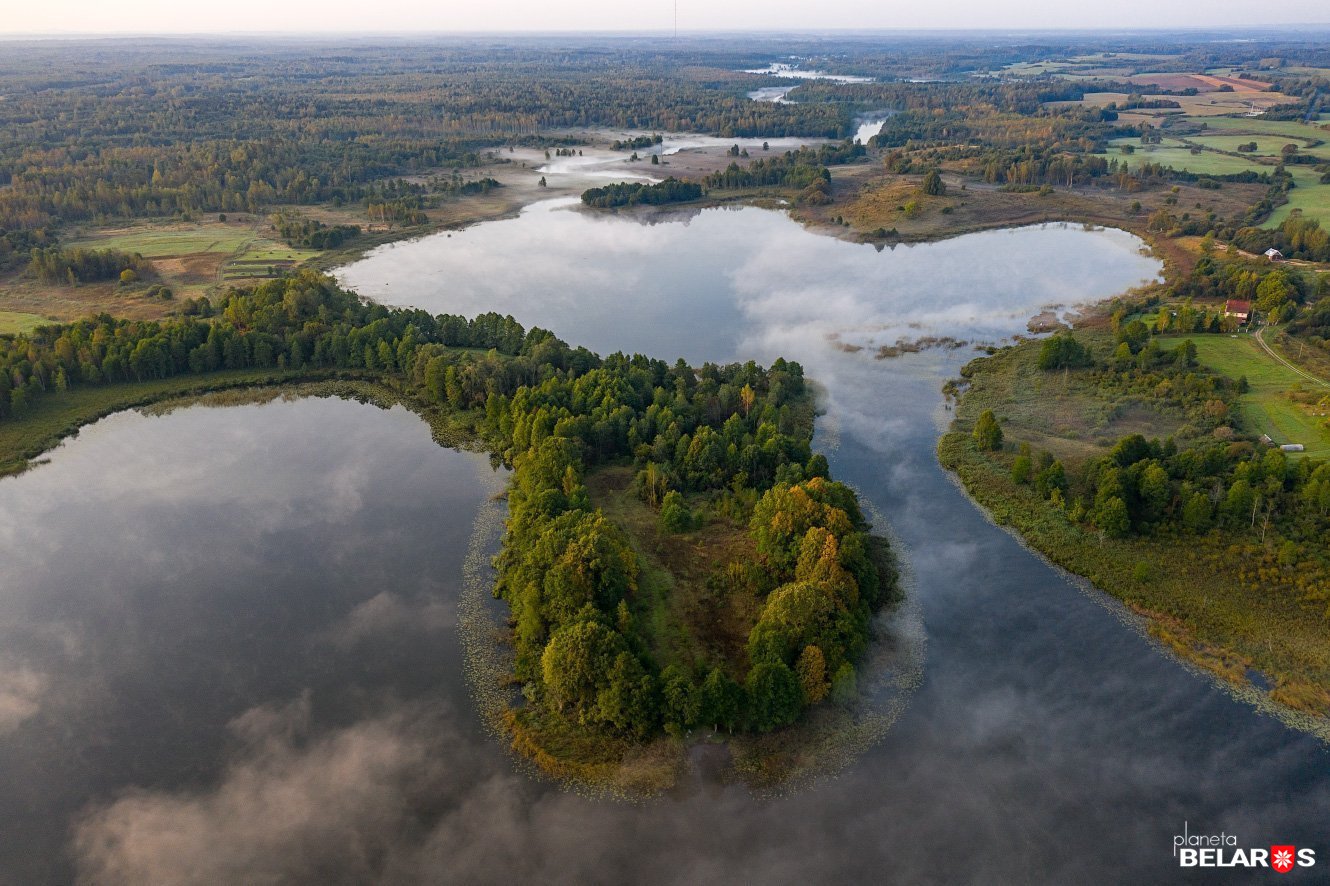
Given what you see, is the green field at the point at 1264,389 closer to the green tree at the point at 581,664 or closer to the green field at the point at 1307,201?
the green tree at the point at 581,664

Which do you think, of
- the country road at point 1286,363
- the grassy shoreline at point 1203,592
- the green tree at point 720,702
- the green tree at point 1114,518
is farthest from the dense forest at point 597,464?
the country road at point 1286,363

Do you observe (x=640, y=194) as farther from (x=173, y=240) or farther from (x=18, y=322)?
(x=18, y=322)

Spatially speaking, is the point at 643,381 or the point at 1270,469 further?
the point at 643,381

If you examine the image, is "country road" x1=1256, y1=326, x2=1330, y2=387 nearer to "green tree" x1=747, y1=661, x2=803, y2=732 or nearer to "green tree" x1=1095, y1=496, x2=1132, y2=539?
"green tree" x1=1095, y1=496, x2=1132, y2=539

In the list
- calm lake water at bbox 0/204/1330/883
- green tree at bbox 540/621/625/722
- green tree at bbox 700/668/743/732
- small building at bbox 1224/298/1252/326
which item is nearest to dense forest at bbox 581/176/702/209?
calm lake water at bbox 0/204/1330/883

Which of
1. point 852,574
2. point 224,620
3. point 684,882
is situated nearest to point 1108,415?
point 852,574

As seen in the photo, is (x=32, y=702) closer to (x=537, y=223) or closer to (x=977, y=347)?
(x=977, y=347)

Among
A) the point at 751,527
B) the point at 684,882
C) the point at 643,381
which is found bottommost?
the point at 684,882
